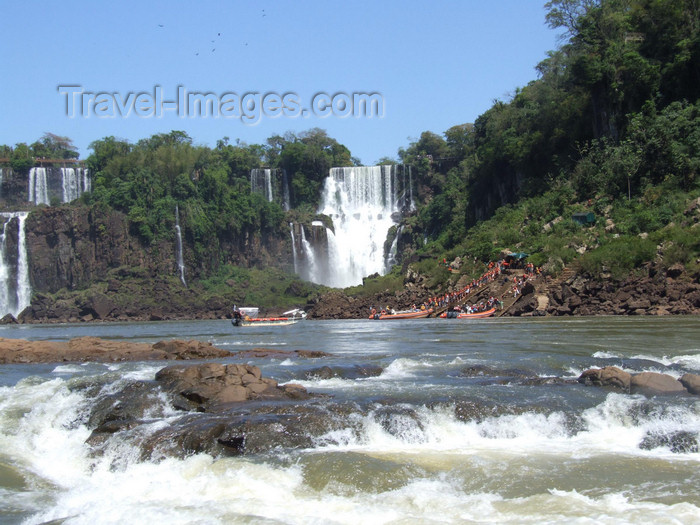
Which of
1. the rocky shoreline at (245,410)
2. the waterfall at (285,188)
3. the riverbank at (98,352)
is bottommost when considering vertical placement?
the riverbank at (98,352)

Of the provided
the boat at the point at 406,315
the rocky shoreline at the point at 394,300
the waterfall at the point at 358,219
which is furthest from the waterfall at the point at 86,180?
the boat at the point at 406,315

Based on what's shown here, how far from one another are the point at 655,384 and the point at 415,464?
5.98 m

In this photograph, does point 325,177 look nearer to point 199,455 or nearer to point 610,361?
point 610,361

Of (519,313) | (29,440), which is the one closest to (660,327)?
(519,313)

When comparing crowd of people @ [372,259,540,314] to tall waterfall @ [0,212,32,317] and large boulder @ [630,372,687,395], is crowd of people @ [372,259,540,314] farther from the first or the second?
tall waterfall @ [0,212,32,317]

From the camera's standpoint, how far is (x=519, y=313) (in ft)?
134

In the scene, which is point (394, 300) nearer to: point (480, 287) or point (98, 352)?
point (480, 287)

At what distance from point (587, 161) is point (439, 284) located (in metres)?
13.9

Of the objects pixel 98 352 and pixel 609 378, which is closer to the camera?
pixel 609 378

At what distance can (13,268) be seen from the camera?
78.3 metres

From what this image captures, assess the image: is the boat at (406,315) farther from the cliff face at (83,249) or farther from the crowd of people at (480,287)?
the cliff face at (83,249)

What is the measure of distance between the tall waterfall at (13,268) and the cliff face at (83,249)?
77 cm

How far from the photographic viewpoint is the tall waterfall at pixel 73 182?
300ft

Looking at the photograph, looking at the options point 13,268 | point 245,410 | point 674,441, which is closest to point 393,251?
point 13,268
